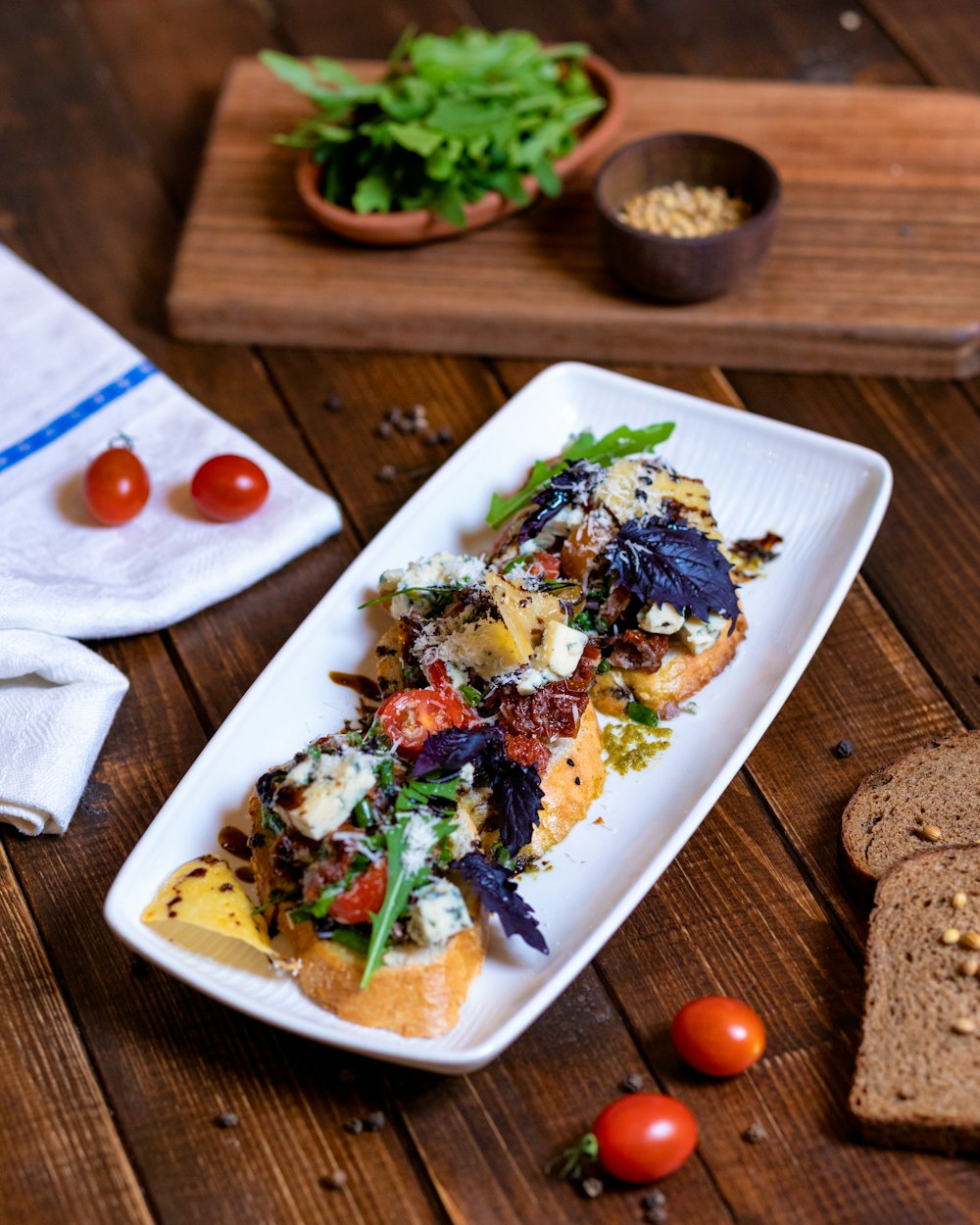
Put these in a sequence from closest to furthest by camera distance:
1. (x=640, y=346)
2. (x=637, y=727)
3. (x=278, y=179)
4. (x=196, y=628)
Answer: (x=637, y=727) < (x=196, y=628) < (x=640, y=346) < (x=278, y=179)

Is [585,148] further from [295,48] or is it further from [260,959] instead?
[260,959]

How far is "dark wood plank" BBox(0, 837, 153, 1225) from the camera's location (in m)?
2.93

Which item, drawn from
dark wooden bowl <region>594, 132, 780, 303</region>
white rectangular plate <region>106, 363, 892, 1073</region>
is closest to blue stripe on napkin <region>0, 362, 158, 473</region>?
white rectangular plate <region>106, 363, 892, 1073</region>

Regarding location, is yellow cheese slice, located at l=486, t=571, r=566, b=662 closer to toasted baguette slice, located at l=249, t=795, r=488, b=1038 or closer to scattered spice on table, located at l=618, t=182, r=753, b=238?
toasted baguette slice, located at l=249, t=795, r=488, b=1038

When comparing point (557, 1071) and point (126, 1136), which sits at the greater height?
point (557, 1071)

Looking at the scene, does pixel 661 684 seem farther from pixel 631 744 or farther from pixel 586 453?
pixel 586 453

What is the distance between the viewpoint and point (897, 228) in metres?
4.90

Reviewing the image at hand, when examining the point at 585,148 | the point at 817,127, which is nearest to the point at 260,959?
the point at 585,148

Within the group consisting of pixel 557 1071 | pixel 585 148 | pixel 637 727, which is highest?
pixel 585 148

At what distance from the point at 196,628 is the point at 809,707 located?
1.83m

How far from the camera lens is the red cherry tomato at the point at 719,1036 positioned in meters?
2.99

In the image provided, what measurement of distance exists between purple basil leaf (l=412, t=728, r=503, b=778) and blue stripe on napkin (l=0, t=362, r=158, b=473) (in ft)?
6.90

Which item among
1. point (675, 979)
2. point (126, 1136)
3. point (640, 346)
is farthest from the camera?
point (640, 346)

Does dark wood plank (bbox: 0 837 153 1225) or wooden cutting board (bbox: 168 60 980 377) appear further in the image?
wooden cutting board (bbox: 168 60 980 377)
